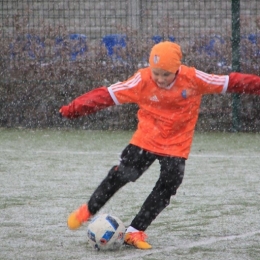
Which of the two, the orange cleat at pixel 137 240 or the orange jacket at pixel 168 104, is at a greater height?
the orange jacket at pixel 168 104

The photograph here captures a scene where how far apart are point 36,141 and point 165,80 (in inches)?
259

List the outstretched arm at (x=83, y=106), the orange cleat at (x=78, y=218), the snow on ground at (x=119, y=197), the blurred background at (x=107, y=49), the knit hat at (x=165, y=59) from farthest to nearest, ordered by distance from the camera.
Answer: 1. the blurred background at (x=107, y=49)
2. the orange cleat at (x=78, y=218)
3. the snow on ground at (x=119, y=197)
4. the knit hat at (x=165, y=59)
5. the outstretched arm at (x=83, y=106)

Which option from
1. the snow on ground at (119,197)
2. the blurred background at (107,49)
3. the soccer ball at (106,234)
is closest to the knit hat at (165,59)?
the soccer ball at (106,234)

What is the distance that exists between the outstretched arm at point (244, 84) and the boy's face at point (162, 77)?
1.34 ft

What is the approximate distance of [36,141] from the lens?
40.7ft

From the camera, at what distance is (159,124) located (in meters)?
6.21

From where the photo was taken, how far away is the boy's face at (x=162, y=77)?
19.6 feet

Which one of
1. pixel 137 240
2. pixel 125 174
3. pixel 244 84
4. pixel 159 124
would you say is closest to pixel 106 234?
pixel 137 240

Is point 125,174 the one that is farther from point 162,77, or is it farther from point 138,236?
point 162,77

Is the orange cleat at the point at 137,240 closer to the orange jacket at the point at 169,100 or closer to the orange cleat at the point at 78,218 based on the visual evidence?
the orange cleat at the point at 78,218

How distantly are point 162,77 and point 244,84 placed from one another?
1.84 feet

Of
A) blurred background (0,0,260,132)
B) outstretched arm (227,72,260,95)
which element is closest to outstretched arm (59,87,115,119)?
outstretched arm (227,72,260,95)

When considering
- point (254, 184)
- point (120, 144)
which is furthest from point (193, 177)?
point (120, 144)

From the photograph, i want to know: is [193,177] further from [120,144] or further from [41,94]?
[41,94]
